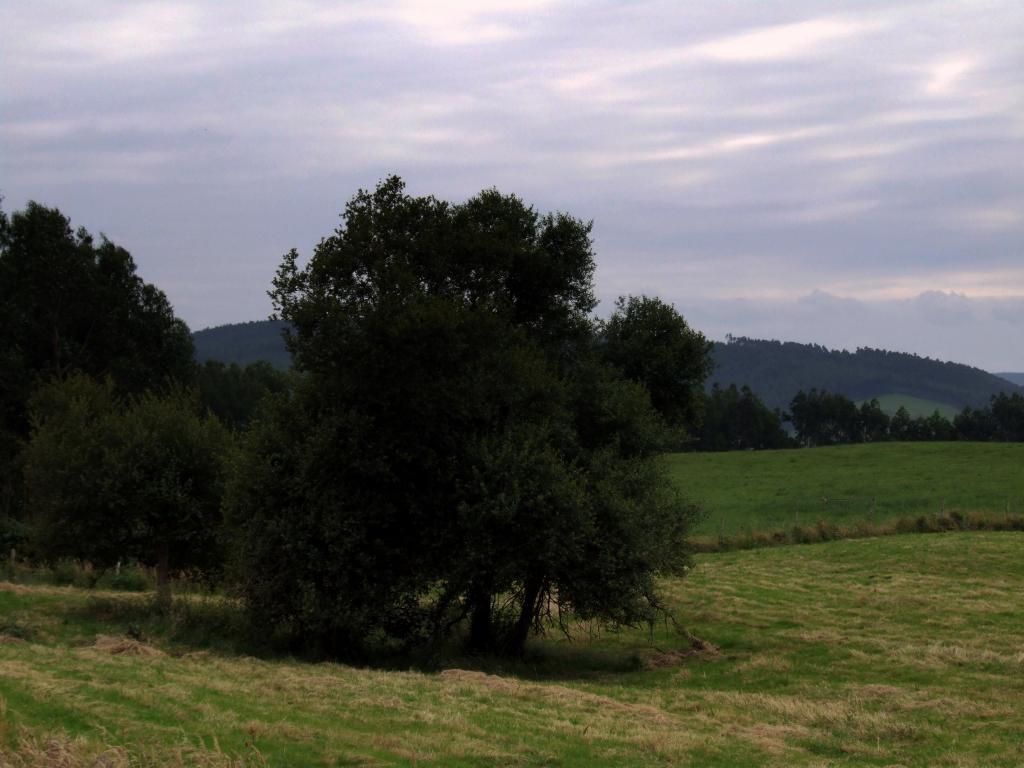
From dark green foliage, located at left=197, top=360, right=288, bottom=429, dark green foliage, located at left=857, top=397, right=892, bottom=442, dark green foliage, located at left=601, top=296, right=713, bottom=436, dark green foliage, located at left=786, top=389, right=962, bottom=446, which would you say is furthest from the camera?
dark green foliage, located at left=857, top=397, right=892, bottom=442

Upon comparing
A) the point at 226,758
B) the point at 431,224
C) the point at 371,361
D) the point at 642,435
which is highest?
the point at 431,224

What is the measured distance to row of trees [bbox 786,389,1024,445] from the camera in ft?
487

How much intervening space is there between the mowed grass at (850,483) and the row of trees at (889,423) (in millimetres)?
63240

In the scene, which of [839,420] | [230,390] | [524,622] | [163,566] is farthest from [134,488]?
[839,420]

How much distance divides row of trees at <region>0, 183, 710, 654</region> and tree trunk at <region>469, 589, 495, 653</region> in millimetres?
69

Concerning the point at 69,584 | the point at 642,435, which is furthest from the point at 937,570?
the point at 69,584

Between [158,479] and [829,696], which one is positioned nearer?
[829,696]

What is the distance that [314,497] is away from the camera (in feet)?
78.9

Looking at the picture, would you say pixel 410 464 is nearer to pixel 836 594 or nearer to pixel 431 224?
pixel 431 224

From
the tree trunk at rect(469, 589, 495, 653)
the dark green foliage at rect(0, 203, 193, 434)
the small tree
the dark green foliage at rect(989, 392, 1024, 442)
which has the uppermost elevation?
the dark green foliage at rect(0, 203, 193, 434)

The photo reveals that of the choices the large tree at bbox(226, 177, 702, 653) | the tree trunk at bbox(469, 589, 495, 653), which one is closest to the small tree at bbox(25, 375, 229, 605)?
the large tree at bbox(226, 177, 702, 653)

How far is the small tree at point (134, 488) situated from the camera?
30.1 m

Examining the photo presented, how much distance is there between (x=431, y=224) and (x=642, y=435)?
26.5ft

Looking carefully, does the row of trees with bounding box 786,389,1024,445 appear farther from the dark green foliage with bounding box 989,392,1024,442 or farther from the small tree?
the small tree
